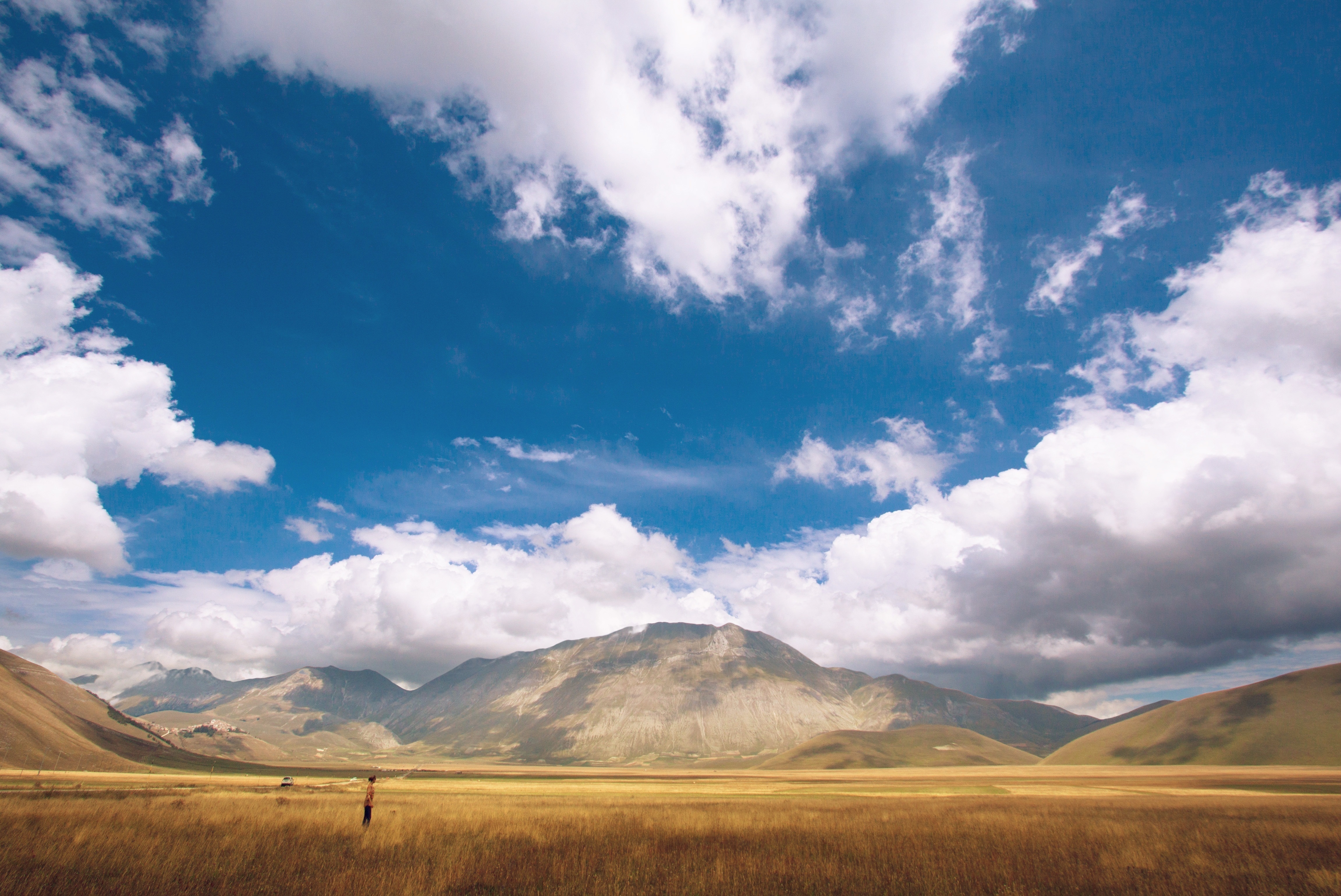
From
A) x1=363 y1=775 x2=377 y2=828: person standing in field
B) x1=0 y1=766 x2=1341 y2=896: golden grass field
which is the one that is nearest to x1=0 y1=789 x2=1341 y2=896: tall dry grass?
x1=0 y1=766 x2=1341 y2=896: golden grass field

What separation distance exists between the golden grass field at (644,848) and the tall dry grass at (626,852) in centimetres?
14

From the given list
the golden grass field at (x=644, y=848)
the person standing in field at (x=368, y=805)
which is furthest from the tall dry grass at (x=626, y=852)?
the person standing in field at (x=368, y=805)

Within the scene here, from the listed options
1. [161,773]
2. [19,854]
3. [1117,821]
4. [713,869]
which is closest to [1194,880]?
[713,869]

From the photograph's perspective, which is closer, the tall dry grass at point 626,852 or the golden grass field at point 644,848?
the tall dry grass at point 626,852

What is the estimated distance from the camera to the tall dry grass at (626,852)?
62.1 feet

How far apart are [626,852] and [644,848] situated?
1.04m

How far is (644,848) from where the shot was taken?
2570 cm

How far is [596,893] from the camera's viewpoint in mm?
18250

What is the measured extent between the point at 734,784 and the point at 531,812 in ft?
319

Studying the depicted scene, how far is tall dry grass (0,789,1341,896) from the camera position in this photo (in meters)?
18.9

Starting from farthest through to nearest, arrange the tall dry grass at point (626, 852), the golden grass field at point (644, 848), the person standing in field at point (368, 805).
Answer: the person standing in field at point (368, 805)
the golden grass field at point (644, 848)
the tall dry grass at point (626, 852)

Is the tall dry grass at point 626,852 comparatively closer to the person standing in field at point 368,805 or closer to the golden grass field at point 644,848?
the golden grass field at point 644,848

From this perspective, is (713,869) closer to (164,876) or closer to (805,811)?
(164,876)

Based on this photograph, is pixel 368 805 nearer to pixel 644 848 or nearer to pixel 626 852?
pixel 626 852
